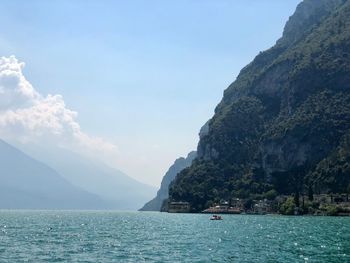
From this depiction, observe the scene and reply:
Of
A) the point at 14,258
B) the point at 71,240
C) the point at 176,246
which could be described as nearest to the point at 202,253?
the point at 176,246

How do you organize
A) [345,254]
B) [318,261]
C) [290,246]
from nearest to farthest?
1. [318,261]
2. [345,254]
3. [290,246]

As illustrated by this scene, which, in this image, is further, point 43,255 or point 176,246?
point 176,246

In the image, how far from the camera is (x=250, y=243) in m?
101

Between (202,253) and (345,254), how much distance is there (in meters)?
19.7

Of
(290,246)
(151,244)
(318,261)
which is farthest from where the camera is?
(151,244)

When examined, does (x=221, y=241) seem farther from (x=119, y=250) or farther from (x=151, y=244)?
(x=119, y=250)

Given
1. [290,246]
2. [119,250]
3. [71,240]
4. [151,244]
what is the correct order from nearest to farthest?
[119,250] → [290,246] → [151,244] → [71,240]

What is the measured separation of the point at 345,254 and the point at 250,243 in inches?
921

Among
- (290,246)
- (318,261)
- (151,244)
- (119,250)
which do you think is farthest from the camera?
(151,244)

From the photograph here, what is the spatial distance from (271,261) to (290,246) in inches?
840

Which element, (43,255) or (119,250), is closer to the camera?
(43,255)

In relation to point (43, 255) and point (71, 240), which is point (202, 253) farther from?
point (71, 240)

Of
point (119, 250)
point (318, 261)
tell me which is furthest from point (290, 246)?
point (119, 250)

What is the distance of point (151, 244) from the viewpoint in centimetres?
10006
